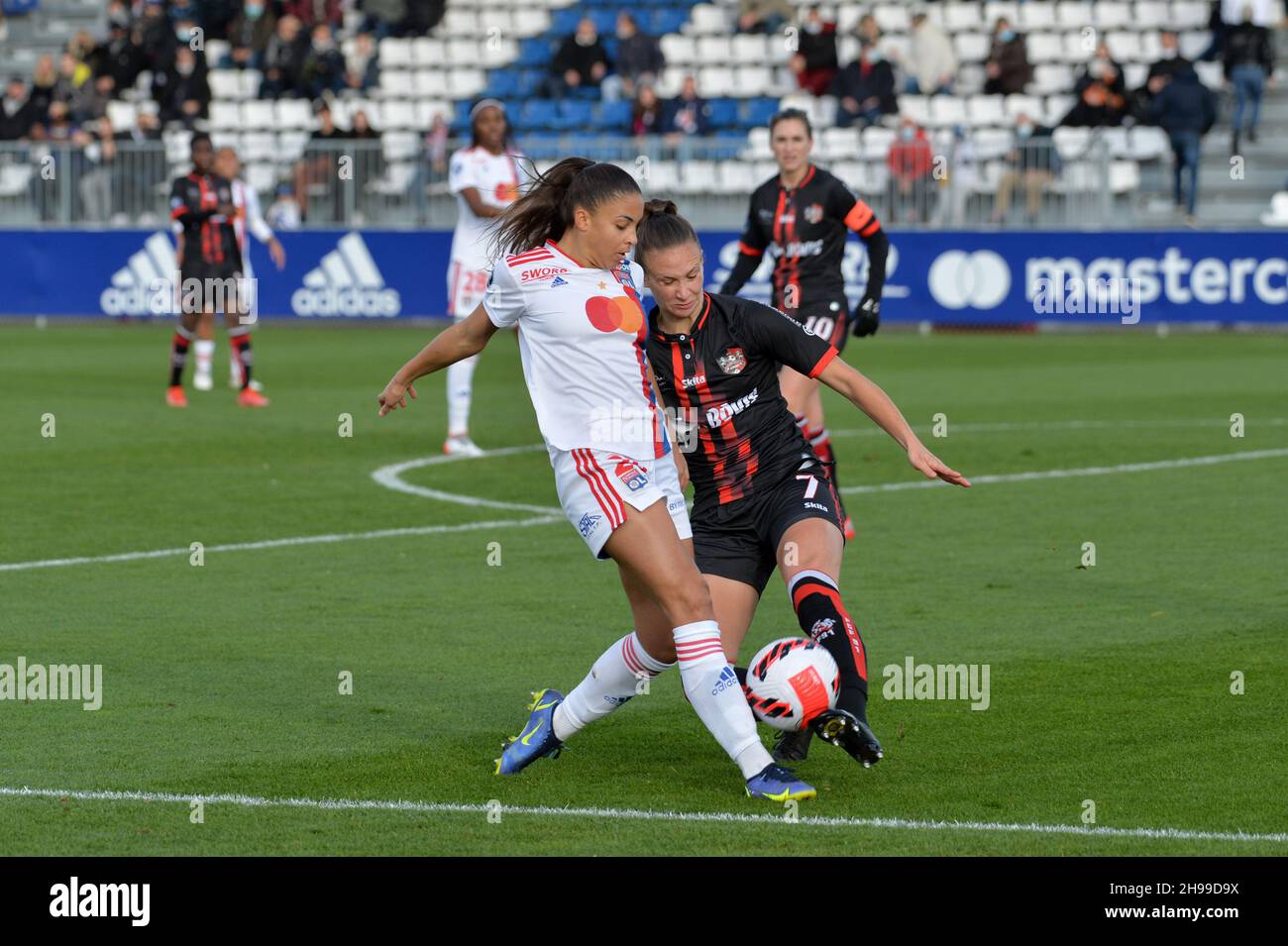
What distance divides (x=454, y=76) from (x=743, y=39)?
4883mm

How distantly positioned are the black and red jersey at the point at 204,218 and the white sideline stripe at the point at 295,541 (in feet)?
26.3

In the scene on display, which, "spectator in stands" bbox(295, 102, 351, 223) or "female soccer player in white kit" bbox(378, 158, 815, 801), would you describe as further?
"spectator in stands" bbox(295, 102, 351, 223)

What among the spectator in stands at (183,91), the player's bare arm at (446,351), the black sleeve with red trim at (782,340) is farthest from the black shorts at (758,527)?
the spectator in stands at (183,91)

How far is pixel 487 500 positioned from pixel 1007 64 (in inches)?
739

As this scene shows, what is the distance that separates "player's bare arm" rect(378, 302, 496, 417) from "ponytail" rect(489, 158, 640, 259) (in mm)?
250

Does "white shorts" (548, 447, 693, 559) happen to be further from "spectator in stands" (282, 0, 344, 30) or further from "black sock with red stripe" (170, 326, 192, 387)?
"spectator in stands" (282, 0, 344, 30)

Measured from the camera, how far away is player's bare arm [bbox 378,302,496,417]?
21.2ft

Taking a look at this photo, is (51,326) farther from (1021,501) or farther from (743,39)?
(1021,501)

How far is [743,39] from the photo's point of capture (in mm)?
31812

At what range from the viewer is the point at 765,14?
32.4m

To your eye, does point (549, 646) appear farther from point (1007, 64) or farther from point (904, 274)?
point (1007, 64)

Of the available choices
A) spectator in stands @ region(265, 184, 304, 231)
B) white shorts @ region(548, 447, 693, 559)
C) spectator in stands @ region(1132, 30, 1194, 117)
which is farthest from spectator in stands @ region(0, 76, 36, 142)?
white shorts @ region(548, 447, 693, 559)

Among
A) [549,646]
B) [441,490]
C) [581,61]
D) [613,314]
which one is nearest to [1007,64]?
[581,61]

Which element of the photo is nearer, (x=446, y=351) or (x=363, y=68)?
(x=446, y=351)
